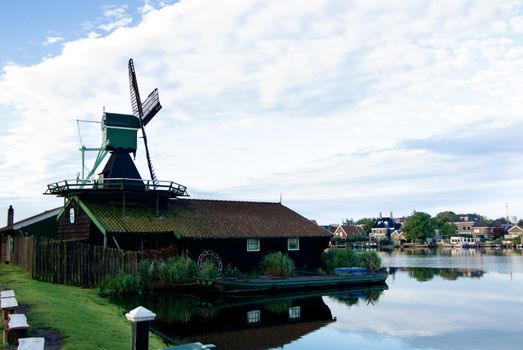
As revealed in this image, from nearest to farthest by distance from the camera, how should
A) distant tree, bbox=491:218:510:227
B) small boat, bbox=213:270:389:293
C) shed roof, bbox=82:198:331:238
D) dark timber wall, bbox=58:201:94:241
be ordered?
small boat, bbox=213:270:389:293 → shed roof, bbox=82:198:331:238 → dark timber wall, bbox=58:201:94:241 → distant tree, bbox=491:218:510:227

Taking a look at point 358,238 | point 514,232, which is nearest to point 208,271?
point 358,238

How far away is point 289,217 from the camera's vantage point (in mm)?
37875

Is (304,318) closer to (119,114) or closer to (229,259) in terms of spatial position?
(229,259)

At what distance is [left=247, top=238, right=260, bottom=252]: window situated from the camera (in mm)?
33031

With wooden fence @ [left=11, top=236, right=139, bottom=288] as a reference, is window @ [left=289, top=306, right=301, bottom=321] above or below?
below

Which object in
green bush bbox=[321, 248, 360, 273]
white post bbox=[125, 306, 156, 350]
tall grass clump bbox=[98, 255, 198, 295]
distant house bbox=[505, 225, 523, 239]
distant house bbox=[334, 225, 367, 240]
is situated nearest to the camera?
white post bbox=[125, 306, 156, 350]

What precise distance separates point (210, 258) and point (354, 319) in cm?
1189

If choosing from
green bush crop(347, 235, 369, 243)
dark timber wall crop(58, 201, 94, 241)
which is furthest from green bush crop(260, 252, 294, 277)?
green bush crop(347, 235, 369, 243)

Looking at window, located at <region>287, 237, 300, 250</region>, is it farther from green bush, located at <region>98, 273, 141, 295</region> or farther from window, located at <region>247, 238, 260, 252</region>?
green bush, located at <region>98, 273, 141, 295</region>

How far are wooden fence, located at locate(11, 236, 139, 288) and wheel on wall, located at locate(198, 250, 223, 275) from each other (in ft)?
17.7

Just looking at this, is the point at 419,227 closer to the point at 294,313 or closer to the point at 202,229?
the point at 202,229

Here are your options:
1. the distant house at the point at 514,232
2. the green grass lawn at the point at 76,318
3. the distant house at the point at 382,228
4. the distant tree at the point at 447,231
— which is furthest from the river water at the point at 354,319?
the distant house at the point at 382,228

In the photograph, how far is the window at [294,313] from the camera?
2168 cm

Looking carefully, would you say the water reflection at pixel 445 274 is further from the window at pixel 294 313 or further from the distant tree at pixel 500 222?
the distant tree at pixel 500 222
